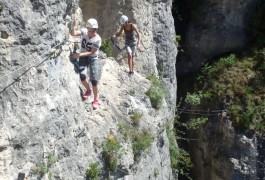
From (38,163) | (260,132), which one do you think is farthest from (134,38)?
→ (260,132)

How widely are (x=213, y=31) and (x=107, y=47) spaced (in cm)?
652

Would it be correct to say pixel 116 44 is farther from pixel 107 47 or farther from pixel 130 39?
pixel 130 39

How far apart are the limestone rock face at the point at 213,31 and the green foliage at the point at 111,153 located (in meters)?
8.35

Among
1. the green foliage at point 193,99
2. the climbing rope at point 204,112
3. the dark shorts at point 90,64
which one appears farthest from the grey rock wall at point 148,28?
the dark shorts at point 90,64

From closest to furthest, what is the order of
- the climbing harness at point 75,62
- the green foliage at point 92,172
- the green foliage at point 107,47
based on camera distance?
the green foliage at point 92,172 → the climbing harness at point 75,62 → the green foliage at point 107,47

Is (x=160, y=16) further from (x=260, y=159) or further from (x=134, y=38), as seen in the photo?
(x=260, y=159)

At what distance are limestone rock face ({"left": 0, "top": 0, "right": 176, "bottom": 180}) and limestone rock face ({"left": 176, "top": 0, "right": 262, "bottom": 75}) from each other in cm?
689

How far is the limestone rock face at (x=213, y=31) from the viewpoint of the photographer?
55.4 feet

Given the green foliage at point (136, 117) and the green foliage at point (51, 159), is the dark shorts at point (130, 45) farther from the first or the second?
the green foliage at point (51, 159)

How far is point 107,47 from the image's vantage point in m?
11.7

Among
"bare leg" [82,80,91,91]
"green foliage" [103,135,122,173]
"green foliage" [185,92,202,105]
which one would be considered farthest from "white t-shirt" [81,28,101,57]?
"green foliage" [185,92,202,105]

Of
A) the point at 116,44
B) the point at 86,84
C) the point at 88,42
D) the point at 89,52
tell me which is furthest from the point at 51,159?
the point at 116,44

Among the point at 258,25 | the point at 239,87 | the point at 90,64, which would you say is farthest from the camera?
the point at 258,25

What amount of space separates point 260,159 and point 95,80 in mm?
7919
